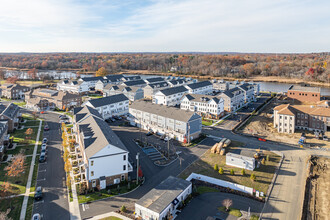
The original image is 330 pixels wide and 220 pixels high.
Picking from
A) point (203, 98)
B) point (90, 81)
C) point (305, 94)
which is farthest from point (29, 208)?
point (305, 94)

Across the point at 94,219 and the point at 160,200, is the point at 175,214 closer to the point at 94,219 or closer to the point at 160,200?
the point at 160,200

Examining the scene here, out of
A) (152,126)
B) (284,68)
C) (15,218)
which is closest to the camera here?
(15,218)

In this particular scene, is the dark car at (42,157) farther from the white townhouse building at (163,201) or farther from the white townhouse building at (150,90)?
the white townhouse building at (150,90)

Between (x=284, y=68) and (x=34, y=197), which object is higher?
(x=284, y=68)

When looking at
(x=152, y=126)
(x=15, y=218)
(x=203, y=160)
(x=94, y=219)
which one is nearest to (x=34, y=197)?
(x=15, y=218)

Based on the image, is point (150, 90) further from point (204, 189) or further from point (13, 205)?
point (13, 205)
